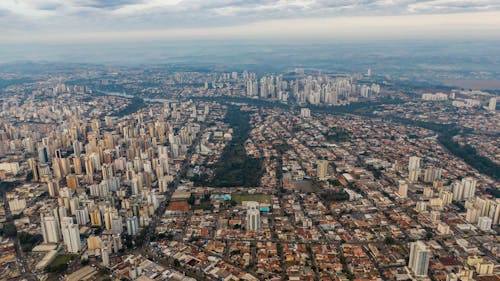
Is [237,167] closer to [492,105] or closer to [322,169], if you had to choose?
[322,169]

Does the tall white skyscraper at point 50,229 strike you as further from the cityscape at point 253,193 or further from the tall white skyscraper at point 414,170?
the tall white skyscraper at point 414,170

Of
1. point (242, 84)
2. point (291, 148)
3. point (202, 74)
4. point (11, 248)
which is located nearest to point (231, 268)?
point (11, 248)

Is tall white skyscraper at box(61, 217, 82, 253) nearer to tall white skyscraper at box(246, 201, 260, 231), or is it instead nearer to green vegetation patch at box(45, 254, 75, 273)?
green vegetation patch at box(45, 254, 75, 273)

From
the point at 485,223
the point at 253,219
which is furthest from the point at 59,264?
the point at 485,223

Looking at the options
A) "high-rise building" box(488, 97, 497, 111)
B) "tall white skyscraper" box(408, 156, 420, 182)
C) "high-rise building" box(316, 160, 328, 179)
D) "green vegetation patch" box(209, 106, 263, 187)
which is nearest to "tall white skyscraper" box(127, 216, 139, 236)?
"green vegetation patch" box(209, 106, 263, 187)

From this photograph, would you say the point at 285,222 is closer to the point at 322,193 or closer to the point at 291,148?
the point at 322,193
